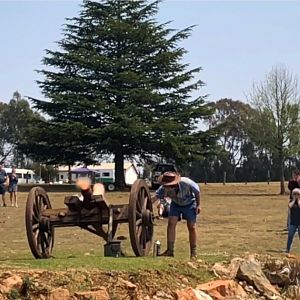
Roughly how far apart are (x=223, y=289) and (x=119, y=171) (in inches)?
1638

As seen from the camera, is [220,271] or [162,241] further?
[162,241]

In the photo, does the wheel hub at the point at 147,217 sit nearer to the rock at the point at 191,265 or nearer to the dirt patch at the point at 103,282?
the rock at the point at 191,265

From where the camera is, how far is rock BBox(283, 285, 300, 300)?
1171 cm

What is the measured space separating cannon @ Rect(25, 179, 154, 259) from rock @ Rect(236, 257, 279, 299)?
1.66m

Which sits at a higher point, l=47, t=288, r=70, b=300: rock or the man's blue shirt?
Result: the man's blue shirt

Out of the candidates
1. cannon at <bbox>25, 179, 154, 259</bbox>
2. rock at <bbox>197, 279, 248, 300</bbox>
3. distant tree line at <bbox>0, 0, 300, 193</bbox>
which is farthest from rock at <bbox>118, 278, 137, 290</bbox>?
distant tree line at <bbox>0, 0, 300, 193</bbox>

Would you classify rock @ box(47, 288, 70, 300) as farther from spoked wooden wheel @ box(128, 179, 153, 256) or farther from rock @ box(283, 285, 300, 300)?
rock @ box(283, 285, 300, 300)

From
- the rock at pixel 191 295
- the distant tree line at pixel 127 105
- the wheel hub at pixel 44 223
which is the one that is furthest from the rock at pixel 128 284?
the distant tree line at pixel 127 105

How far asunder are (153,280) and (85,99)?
131 feet

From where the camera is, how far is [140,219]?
1224 centimetres

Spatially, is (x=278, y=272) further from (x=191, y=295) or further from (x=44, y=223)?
(x=44, y=223)

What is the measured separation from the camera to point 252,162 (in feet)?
314

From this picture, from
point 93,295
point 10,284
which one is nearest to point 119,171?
point 10,284

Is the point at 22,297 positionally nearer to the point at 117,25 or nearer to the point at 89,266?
the point at 89,266
